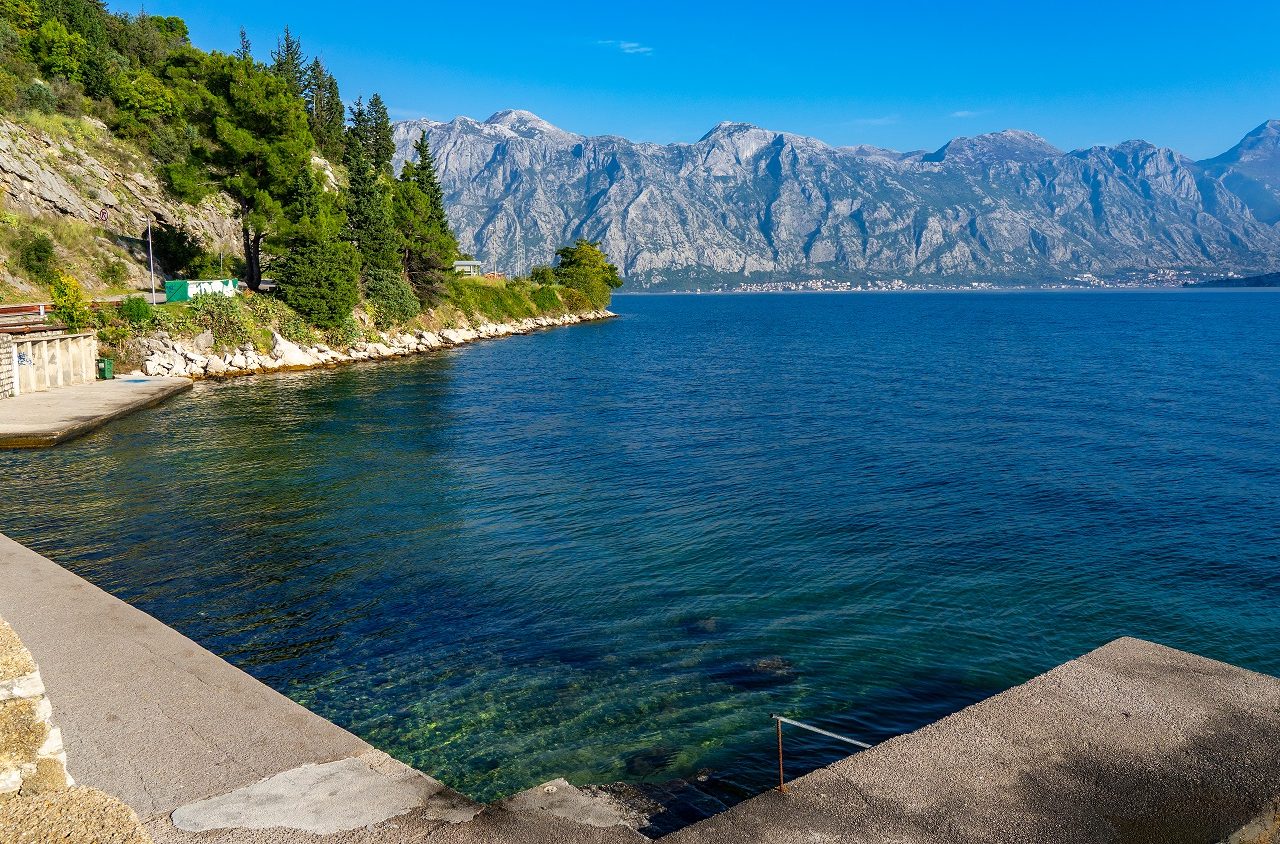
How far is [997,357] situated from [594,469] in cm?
6912

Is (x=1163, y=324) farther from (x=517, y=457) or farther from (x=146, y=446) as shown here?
(x=146, y=446)

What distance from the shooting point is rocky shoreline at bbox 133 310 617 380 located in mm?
65625

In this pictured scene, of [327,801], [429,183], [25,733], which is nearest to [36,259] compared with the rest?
[429,183]

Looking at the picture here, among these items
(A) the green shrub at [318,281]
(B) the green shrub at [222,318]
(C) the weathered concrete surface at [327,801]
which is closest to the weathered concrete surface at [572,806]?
(C) the weathered concrete surface at [327,801]

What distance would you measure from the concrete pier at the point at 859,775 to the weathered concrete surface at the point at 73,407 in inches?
1223

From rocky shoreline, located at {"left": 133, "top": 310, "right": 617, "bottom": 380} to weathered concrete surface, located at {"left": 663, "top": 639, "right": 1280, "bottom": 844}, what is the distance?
223 feet

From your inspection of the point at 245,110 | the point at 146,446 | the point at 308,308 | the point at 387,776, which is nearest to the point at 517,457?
the point at 146,446

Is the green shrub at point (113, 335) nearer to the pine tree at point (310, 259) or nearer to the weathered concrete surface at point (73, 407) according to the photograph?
the weathered concrete surface at point (73, 407)

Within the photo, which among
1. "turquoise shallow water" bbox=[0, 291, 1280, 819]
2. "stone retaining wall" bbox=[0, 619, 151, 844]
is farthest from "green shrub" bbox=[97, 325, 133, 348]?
"stone retaining wall" bbox=[0, 619, 151, 844]

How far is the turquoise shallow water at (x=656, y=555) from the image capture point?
621 inches

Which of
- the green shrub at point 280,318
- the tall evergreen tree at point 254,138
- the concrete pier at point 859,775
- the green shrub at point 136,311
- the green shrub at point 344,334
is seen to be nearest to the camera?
the concrete pier at point 859,775

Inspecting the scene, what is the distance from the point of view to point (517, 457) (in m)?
39.2

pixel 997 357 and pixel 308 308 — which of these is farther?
pixel 997 357

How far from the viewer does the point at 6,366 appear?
4894cm
